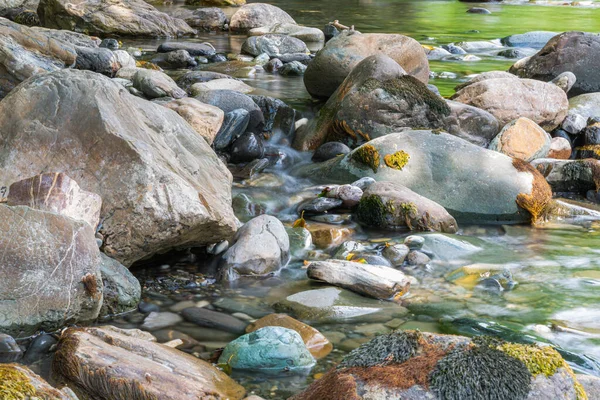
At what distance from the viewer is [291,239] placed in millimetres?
6277

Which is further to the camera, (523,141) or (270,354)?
(523,141)

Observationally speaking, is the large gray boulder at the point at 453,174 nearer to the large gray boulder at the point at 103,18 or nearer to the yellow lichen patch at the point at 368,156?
the yellow lichen patch at the point at 368,156

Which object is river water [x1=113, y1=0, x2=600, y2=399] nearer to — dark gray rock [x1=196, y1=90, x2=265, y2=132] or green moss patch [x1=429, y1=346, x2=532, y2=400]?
dark gray rock [x1=196, y1=90, x2=265, y2=132]

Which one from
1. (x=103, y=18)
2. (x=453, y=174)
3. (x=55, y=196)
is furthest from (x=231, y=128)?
(x=103, y=18)

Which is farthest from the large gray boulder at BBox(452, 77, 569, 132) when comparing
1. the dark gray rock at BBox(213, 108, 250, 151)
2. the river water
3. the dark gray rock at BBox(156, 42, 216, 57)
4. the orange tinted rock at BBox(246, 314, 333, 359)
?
the dark gray rock at BBox(156, 42, 216, 57)

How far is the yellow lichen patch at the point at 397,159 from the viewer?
7.66 metres

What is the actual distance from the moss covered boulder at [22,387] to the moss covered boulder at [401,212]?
4462 millimetres

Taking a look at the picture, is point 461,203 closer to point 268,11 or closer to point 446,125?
point 446,125

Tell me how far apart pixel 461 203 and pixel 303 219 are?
1613mm

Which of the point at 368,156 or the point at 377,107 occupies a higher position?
the point at 377,107

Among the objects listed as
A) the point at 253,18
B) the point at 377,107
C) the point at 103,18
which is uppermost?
the point at 103,18

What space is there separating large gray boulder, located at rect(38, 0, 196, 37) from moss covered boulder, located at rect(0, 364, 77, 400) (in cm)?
1528

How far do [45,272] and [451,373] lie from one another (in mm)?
2528

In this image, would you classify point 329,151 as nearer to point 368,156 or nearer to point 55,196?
point 368,156
